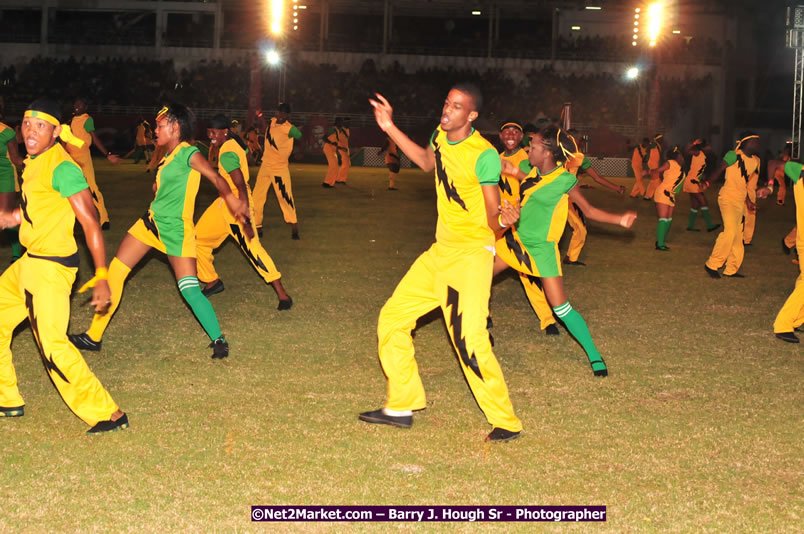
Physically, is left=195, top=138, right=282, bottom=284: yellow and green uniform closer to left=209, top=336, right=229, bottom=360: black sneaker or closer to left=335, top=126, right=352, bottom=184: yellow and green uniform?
left=209, top=336, right=229, bottom=360: black sneaker

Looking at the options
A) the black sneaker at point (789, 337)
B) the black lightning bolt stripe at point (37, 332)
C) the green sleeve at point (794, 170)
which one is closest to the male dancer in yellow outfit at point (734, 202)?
the black sneaker at point (789, 337)

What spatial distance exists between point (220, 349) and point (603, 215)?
3.09m

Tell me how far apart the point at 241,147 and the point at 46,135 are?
4914 millimetres

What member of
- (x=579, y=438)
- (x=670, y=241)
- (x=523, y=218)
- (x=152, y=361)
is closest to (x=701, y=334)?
(x=523, y=218)

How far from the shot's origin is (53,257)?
16.4ft

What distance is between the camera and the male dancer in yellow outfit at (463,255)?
198 inches

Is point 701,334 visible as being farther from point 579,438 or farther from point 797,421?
point 579,438

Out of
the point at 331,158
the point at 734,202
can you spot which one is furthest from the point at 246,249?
the point at 331,158

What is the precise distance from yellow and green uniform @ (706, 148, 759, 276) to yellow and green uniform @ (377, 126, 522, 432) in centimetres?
737

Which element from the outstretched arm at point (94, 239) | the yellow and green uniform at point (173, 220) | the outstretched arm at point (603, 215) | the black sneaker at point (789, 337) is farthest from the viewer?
the black sneaker at point (789, 337)

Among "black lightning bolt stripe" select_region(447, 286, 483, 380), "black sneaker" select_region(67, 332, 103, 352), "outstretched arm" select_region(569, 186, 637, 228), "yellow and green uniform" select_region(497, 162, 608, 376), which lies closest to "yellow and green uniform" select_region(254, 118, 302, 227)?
"black sneaker" select_region(67, 332, 103, 352)

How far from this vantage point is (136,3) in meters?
48.4

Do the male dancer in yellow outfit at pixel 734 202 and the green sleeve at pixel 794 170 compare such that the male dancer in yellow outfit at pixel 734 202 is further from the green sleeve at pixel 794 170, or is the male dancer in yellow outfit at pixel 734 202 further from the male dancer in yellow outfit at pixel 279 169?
the male dancer in yellow outfit at pixel 279 169

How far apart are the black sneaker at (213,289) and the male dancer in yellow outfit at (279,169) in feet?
13.1
